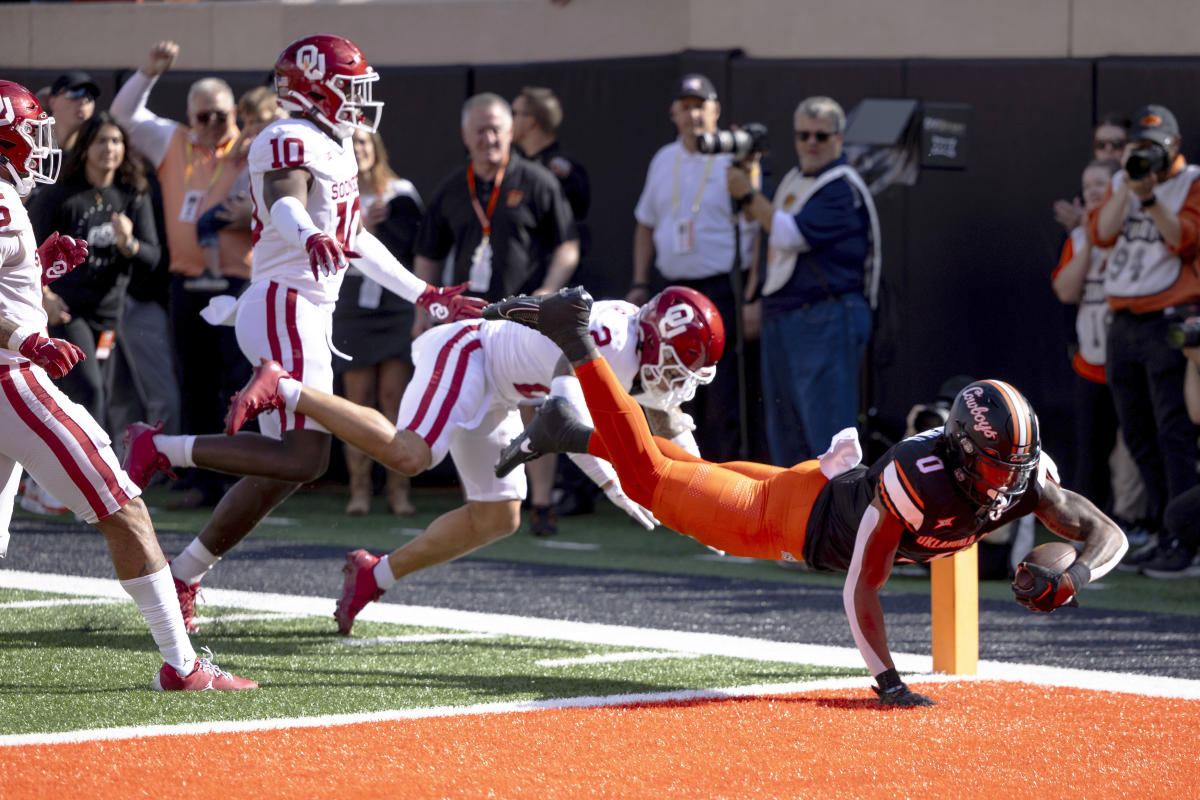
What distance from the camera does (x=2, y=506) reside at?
5609 mm

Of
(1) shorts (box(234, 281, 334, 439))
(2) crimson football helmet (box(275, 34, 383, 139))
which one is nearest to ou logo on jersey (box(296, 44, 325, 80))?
(2) crimson football helmet (box(275, 34, 383, 139))

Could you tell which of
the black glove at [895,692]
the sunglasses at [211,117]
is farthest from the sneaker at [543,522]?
the black glove at [895,692]

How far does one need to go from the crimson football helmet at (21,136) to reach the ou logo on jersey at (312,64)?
1.13m

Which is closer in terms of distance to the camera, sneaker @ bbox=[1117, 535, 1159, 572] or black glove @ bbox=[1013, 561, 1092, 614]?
black glove @ bbox=[1013, 561, 1092, 614]

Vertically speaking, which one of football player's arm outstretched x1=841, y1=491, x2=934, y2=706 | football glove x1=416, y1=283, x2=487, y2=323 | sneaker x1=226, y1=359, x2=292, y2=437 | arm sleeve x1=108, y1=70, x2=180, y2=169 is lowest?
football player's arm outstretched x1=841, y1=491, x2=934, y2=706

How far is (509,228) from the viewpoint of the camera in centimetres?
1014

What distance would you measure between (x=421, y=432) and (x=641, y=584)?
2186 millimetres

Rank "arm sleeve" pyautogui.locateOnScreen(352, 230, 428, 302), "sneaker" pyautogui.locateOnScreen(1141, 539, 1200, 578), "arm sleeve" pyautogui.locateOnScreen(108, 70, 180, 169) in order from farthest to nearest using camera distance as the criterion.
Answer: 1. "arm sleeve" pyautogui.locateOnScreen(108, 70, 180, 169)
2. "sneaker" pyautogui.locateOnScreen(1141, 539, 1200, 578)
3. "arm sleeve" pyautogui.locateOnScreen(352, 230, 428, 302)

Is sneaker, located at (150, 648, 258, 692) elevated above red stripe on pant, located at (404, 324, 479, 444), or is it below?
below

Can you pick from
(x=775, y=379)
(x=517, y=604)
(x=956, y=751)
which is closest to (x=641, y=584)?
(x=517, y=604)

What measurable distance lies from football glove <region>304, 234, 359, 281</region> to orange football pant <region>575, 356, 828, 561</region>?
0.85 m

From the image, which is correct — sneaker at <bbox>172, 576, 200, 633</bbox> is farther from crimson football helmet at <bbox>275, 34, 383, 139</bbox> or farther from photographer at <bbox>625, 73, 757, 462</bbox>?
photographer at <bbox>625, 73, 757, 462</bbox>

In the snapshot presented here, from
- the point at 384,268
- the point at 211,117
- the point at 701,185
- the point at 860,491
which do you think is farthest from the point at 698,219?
the point at 860,491

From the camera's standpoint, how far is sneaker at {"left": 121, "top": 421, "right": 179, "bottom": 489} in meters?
6.16
